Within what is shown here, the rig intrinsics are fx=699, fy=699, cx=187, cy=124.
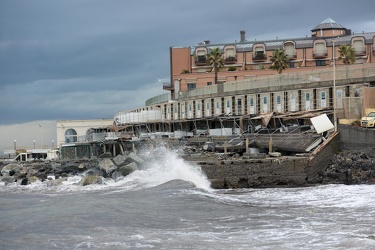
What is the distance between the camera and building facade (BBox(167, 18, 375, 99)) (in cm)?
8731

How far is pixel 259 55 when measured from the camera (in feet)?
303

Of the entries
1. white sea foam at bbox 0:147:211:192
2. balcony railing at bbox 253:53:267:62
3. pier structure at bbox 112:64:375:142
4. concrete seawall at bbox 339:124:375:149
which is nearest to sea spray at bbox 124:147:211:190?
white sea foam at bbox 0:147:211:192

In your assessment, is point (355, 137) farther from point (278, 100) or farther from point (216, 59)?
point (216, 59)

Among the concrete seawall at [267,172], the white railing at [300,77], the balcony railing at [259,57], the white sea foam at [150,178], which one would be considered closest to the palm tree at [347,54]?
the balcony railing at [259,57]

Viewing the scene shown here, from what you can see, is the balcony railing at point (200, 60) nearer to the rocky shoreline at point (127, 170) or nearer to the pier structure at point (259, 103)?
the pier structure at point (259, 103)

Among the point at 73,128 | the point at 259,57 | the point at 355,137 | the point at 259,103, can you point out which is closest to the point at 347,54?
the point at 259,57

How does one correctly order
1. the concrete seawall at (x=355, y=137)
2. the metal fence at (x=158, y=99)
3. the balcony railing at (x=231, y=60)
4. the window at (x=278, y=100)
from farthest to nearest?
1. the balcony railing at (x=231, y=60)
2. the metal fence at (x=158, y=99)
3. the window at (x=278, y=100)
4. the concrete seawall at (x=355, y=137)

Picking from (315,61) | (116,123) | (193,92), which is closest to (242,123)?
(193,92)

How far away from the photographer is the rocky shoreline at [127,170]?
42.2 meters

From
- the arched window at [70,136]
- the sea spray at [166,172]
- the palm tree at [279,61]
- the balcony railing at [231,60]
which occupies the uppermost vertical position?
the balcony railing at [231,60]

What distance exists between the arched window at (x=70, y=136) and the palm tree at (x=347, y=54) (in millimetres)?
43320

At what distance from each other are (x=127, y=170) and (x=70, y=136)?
185 feet

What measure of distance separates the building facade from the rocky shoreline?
24169 mm

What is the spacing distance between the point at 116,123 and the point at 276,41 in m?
24.5
